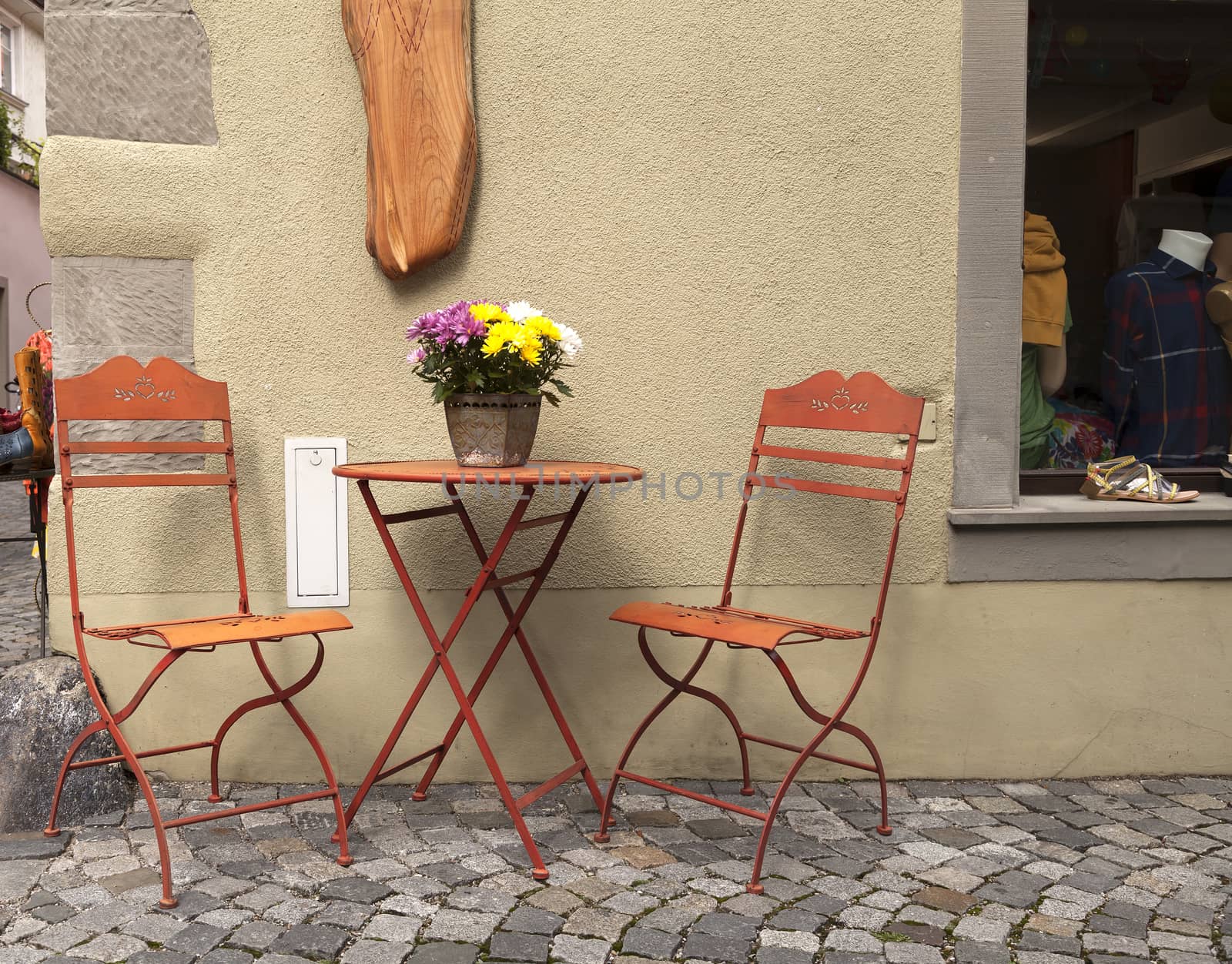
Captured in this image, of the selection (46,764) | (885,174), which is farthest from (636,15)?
(46,764)

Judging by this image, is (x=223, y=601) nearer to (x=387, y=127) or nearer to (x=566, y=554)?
(x=566, y=554)

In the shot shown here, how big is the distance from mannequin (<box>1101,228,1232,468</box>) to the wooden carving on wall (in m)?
2.29

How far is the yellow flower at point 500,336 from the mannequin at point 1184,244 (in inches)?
95.5

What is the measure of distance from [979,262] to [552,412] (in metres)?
1.42

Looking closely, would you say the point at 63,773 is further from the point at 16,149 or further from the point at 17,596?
the point at 16,149

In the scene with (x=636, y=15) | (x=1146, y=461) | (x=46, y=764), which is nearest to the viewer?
(x=46, y=764)

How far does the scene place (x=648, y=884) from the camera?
2797 mm

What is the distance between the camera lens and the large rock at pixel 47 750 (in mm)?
3203

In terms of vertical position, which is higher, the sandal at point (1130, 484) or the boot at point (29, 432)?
the boot at point (29, 432)

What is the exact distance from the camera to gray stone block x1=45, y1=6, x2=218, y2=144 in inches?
134

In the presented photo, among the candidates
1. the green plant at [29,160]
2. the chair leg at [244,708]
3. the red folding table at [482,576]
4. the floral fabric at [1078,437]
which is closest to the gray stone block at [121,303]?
the red folding table at [482,576]

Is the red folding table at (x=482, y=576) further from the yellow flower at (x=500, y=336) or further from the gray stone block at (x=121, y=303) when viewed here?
the gray stone block at (x=121, y=303)

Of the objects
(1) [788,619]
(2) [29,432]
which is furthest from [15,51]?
(1) [788,619]

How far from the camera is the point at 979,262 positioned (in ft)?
11.7
